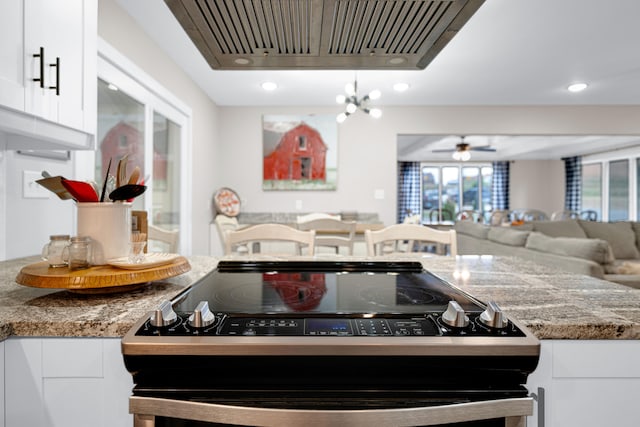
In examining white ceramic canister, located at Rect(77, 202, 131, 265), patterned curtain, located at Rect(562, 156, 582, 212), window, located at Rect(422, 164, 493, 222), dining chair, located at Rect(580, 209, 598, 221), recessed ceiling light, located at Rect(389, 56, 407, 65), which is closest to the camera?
white ceramic canister, located at Rect(77, 202, 131, 265)

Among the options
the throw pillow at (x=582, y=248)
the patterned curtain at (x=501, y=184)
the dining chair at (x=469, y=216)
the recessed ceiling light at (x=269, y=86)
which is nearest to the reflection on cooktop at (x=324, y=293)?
the throw pillow at (x=582, y=248)

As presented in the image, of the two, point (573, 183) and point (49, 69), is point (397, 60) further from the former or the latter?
point (573, 183)

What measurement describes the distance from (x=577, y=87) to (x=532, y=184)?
7.14m

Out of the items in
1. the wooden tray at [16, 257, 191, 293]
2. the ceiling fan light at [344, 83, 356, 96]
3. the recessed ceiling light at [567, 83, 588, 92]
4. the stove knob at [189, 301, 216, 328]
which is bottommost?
the stove knob at [189, 301, 216, 328]

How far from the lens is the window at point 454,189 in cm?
1095

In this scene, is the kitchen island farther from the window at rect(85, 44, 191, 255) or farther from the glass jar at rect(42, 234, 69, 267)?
the window at rect(85, 44, 191, 255)

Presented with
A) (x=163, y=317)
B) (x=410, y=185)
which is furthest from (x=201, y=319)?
(x=410, y=185)

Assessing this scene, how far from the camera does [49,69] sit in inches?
49.4

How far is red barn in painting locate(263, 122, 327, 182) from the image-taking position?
16.7ft

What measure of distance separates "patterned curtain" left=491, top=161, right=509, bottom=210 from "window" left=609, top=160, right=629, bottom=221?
2.42m

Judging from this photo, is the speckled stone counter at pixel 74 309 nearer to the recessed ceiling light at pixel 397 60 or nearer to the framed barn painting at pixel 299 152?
the recessed ceiling light at pixel 397 60

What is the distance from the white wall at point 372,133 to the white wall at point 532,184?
5728mm

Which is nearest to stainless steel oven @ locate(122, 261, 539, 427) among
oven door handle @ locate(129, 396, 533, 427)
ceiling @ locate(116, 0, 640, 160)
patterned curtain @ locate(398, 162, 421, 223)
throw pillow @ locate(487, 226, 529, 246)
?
oven door handle @ locate(129, 396, 533, 427)

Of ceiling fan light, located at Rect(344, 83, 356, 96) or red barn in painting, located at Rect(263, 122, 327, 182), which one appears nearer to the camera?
ceiling fan light, located at Rect(344, 83, 356, 96)
